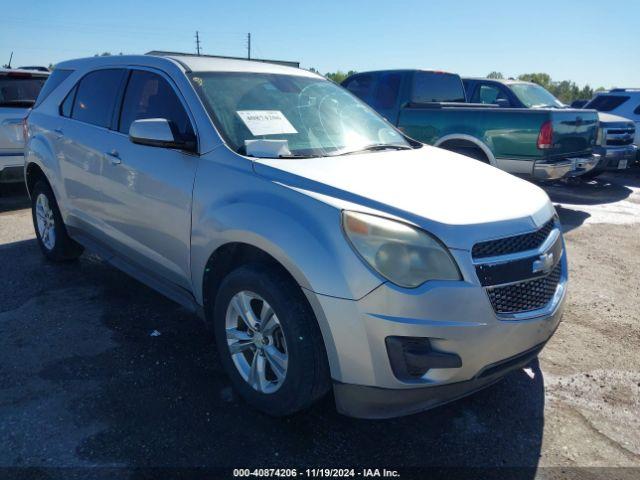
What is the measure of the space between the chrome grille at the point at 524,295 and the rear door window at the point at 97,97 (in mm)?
3060

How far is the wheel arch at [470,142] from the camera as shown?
7207 mm

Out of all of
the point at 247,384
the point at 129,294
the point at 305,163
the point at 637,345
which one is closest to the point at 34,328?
the point at 129,294

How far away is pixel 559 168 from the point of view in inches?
274

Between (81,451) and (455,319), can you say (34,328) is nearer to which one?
(81,451)

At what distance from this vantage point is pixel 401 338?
7.30ft

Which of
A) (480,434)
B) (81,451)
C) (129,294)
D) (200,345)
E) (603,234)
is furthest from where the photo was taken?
(603,234)

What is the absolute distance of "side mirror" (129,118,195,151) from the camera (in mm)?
3002

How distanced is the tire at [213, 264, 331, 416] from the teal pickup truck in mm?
5384

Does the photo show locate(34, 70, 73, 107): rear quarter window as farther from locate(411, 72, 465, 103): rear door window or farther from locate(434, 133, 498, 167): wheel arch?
locate(411, 72, 465, 103): rear door window

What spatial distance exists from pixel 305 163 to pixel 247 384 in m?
1.24

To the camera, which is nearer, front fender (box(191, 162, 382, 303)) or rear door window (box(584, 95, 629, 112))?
front fender (box(191, 162, 382, 303))

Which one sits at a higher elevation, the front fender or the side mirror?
the side mirror

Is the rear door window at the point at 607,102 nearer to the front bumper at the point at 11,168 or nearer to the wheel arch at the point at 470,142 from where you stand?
the wheel arch at the point at 470,142

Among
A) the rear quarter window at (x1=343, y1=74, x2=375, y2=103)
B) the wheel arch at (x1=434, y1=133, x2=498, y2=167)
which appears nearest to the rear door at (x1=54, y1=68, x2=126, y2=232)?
the wheel arch at (x1=434, y1=133, x2=498, y2=167)
